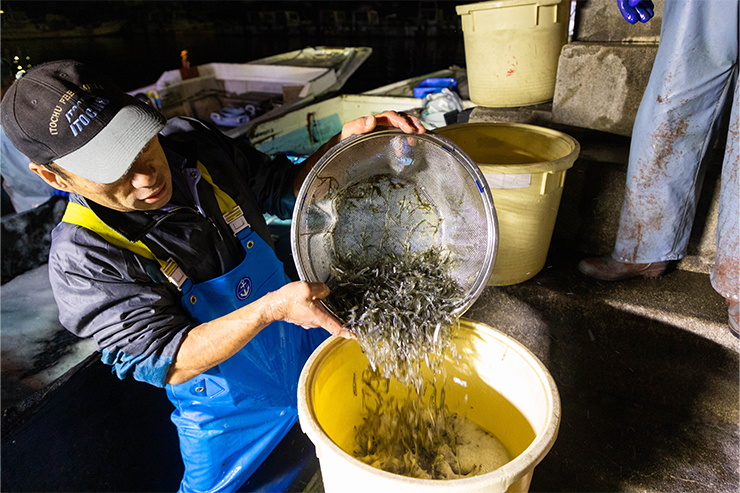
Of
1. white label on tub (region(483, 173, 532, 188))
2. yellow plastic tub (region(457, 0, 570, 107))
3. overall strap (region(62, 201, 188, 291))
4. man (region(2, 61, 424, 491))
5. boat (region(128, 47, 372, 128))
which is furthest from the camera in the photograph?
boat (region(128, 47, 372, 128))

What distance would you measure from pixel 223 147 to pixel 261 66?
18.5 ft

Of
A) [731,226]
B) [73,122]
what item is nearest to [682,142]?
[731,226]

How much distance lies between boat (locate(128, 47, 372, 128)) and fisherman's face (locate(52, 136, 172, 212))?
4.53m

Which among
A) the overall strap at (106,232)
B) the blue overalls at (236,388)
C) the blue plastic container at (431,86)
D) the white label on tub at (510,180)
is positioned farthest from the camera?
the blue plastic container at (431,86)

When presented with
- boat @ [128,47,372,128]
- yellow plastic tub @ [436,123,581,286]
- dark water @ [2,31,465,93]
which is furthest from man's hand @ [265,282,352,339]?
dark water @ [2,31,465,93]

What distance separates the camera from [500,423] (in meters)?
1.46

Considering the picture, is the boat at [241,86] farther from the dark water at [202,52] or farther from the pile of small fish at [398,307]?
the pile of small fish at [398,307]

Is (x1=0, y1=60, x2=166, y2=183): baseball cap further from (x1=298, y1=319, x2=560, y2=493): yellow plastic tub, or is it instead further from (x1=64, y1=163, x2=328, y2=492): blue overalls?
(x1=298, y1=319, x2=560, y2=493): yellow plastic tub

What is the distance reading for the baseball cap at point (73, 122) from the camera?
987 millimetres

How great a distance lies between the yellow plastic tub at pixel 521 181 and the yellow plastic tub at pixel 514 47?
0.65 m

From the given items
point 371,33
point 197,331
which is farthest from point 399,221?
point 371,33

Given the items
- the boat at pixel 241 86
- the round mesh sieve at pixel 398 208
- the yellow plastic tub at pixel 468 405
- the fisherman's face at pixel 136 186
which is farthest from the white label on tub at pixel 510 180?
the boat at pixel 241 86

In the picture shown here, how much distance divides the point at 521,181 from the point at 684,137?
63cm

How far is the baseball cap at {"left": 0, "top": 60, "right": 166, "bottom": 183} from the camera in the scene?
987mm
